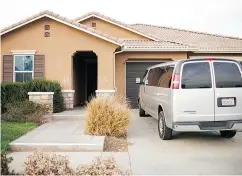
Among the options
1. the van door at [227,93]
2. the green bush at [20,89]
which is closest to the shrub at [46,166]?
the van door at [227,93]

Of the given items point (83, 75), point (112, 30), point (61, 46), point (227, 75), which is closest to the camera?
point (227, 75)

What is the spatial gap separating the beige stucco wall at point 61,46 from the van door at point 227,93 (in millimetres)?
7281

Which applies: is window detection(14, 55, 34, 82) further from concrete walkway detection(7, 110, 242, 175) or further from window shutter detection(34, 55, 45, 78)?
concrete walkway detection(7, 110, 242, 175)

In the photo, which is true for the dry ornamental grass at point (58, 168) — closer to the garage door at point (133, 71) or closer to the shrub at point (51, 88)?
the shrub at point (51, 88)

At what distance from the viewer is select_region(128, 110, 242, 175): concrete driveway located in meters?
5.63

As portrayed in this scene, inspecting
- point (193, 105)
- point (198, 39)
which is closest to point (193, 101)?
point (193, 105)

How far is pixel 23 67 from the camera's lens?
1409 cm

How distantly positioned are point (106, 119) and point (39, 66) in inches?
271

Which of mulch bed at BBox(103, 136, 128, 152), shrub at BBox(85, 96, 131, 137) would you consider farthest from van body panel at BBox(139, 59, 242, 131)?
shrub at BBox(85, 96, 131, 137)

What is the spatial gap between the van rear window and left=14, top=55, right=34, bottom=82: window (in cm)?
941

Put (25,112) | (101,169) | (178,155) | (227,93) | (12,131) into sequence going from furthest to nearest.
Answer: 1. (25,112)
2. (12,131)
3. (227,93)
4. (178,155)
5. (101,169)

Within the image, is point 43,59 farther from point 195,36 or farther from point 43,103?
point 195,36

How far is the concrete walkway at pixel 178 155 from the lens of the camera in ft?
18.5

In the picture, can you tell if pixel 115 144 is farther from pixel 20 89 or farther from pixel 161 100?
pixel 20 89
